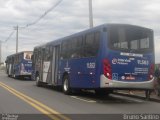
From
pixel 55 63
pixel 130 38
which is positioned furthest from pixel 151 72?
pixel 55 63

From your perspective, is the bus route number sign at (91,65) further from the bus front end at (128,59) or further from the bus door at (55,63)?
the bus door at (55,63)

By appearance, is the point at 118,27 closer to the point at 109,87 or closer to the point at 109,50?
the point at 109,50

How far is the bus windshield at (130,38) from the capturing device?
1725 centimetres

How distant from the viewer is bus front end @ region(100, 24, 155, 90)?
17016mm

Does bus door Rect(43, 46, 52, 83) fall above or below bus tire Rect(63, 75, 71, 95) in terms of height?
above

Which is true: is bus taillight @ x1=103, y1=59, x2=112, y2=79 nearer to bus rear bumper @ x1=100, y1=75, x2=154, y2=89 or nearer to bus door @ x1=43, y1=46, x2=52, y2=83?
bus rear bumper @ x1=100, y1=75, x2=154, y2=89

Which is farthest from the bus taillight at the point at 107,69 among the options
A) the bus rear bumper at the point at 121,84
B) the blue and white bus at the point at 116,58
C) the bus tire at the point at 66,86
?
the bus tire at the point at 66,86

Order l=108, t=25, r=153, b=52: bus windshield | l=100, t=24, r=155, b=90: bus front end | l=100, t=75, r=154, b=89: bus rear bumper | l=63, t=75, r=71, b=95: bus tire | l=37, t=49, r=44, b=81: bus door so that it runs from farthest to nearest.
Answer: l=37, t=49, r=44, b=81: bus door
l=63, t=75, r=71, b=95: bus tire
l=108, t=25, r=153, b=52: bus windshield
l=100, t=24, r=155, b=90: bus front end
l=100, t=75, r=154, b=89: bus rear bumper

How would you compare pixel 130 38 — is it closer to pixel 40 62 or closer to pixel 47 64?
pixel 47 64

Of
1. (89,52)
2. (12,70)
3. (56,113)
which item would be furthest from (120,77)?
(12,70)

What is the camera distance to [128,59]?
17.4m

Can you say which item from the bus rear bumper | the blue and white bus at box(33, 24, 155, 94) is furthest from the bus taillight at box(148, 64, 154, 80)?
the bus rear bumper

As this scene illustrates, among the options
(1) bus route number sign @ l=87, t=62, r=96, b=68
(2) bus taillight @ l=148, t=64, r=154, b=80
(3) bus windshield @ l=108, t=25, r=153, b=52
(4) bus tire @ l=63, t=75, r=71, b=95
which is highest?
(3) bus windshield @ l=108, t=25, r=153, b=52

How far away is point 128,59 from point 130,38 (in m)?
0.90
